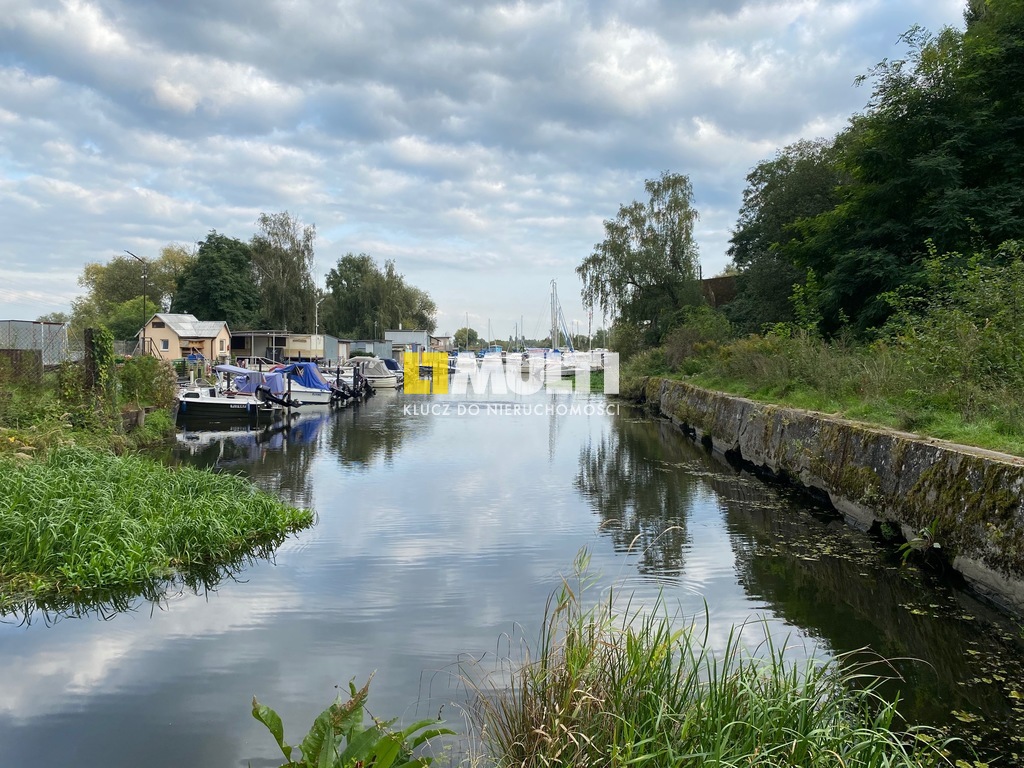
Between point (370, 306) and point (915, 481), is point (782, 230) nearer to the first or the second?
point (915, 481)

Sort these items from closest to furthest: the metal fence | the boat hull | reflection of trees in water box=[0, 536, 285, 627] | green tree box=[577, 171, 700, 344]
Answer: reflection of trees in water box=[0, 536, 285, 627]
the metal fence
the boat hull
green tree box=[577, 171, 700, 344]

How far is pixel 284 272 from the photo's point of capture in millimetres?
64750

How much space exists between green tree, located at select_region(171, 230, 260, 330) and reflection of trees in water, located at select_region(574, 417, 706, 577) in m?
53.1

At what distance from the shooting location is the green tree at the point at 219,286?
211 feet

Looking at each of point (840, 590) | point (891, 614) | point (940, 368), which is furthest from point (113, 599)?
point (940, 368)

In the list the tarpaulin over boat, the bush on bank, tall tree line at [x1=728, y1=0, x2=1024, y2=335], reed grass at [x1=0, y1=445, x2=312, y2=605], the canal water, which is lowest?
the canal water

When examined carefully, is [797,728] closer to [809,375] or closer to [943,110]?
[809,375]

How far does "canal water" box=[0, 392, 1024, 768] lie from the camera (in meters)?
4.39

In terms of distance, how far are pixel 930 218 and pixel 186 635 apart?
1709 centimetres

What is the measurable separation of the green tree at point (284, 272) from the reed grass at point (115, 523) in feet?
188

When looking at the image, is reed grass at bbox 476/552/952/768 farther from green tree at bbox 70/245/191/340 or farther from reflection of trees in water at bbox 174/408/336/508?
green tree at bbox 70/245/191/340

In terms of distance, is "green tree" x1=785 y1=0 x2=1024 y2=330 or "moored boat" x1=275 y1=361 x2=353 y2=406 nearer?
"green tree" x1=785 y1=0 x2=1024 y2=330

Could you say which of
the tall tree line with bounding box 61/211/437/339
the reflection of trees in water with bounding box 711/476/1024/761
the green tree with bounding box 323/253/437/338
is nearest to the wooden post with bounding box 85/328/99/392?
the reflection of trees in water with bounding box 711/476/1024/761

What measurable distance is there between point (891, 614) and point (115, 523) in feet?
23.1
